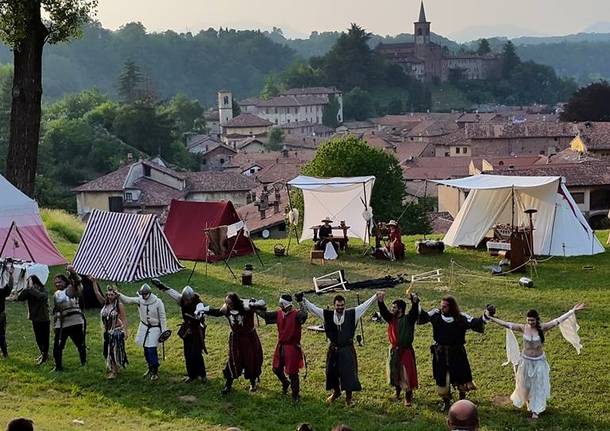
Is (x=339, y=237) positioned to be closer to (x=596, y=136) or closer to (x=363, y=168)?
(x=363, y=168)

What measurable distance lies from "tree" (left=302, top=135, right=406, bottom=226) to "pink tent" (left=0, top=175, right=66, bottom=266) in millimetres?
16574

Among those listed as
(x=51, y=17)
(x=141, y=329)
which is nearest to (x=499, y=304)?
(x=141, y=329)

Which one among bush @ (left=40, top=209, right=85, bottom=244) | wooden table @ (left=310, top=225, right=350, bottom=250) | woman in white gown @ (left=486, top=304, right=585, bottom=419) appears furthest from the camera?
bush @ (left=40, top=209, right=85, bottom=244)

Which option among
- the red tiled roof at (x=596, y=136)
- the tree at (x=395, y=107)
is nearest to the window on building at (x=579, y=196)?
the red tiled roof at (x=596, y=136)

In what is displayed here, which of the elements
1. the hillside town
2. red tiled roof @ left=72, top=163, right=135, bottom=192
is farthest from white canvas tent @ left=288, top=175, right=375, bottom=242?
red tiled roof @ left=72, top=163, right=135, bottom=192

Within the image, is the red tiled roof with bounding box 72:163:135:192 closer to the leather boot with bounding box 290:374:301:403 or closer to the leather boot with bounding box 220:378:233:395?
the leather boot with bounding box 220:378:233:395

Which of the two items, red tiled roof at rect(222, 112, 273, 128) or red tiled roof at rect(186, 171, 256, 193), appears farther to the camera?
red tiled roof at rect(222, 112, 273, 128)

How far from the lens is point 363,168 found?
33.5 m

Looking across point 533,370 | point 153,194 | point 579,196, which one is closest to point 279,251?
point 533,370

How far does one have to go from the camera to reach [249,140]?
93875 millimetres

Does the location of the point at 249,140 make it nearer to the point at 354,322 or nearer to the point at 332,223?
the point at 332,223

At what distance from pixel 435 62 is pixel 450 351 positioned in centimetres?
13931

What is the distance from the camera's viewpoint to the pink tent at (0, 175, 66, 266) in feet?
55.1

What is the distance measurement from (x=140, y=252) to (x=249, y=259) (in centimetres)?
280
